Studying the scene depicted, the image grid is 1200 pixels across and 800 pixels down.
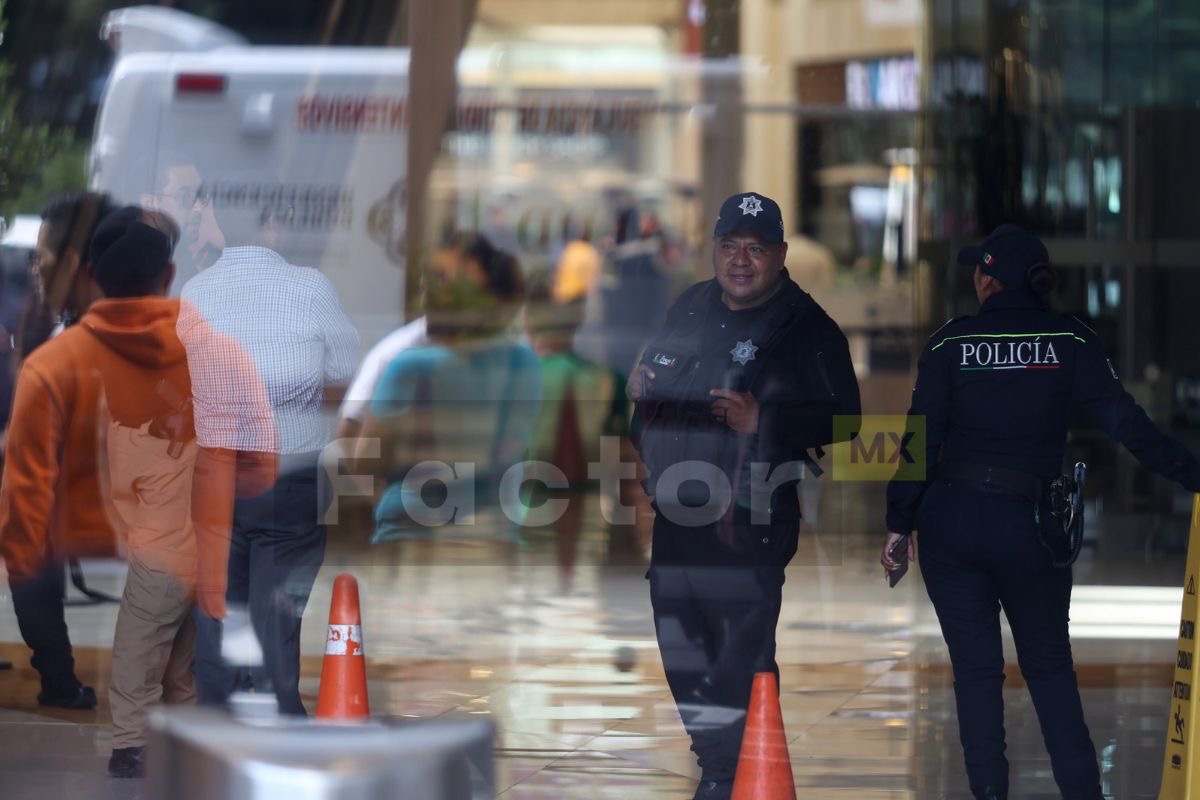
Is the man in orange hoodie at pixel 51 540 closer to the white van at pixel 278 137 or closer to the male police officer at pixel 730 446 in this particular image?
the white van at pixel 278 137

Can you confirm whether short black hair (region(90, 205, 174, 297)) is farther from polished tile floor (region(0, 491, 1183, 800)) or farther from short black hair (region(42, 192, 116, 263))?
polished tile floor (region(0, 491, 1183, 800))

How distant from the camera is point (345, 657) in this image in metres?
5.17

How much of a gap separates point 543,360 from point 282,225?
3141mm

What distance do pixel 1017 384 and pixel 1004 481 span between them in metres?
0.29

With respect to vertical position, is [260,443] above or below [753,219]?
below

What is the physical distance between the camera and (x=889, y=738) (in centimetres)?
636

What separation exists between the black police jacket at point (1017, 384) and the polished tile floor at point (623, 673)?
51.7 inches

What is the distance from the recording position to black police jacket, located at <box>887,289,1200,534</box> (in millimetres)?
4977

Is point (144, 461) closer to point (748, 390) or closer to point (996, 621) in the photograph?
point (748, 390)

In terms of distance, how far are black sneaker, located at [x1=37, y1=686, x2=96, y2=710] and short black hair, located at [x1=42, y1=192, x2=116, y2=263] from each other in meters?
1.72

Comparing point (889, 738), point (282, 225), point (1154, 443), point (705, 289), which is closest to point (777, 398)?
point (705, 289)

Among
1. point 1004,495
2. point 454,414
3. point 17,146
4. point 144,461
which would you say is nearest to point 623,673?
point 144,461

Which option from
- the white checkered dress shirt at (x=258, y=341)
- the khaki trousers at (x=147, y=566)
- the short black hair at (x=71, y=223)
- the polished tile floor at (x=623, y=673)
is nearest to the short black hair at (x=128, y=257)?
the white checkered dress shirt at (x=258, y=341)

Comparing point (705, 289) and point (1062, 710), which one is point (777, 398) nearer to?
point (705, 289)
